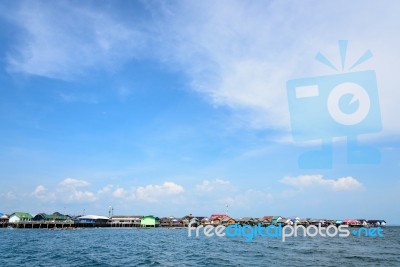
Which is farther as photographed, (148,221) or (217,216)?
(217,216)

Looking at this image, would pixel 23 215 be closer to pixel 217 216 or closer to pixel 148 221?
pixel 148 221

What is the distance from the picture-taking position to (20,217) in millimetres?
111125

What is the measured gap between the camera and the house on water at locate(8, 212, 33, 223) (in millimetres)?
109250

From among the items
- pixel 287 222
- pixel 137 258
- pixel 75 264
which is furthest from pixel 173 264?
pixel 287 222

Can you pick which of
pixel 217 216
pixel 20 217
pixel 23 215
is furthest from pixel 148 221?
pixel 20 217

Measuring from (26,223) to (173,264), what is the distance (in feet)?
305

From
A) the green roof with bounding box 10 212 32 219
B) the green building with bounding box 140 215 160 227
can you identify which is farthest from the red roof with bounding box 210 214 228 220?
the green roof with bounding box 10 212 32 219

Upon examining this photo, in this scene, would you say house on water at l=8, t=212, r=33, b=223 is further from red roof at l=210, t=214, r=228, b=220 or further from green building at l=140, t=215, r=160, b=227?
red roof at l=210, t=214, r=228, b=220

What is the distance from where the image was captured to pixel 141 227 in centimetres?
12825

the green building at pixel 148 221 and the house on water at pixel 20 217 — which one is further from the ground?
the house on water at pixel 20 217

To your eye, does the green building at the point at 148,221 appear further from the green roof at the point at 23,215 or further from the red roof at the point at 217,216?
the green roof at the point at 23,215

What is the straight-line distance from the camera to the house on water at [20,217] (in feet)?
358

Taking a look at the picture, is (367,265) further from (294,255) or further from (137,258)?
(137,258)

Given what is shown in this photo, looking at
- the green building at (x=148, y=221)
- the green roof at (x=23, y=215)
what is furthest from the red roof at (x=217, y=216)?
the green roof at (x=23, y=215)
